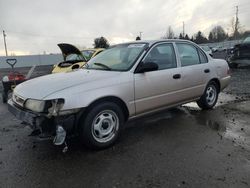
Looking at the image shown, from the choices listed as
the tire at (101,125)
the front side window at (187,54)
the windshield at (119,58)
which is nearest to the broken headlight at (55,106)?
the tire at (101,125)

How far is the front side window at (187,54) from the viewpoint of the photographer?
5449mm

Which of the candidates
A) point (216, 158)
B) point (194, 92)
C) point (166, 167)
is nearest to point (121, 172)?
point (166, 167)

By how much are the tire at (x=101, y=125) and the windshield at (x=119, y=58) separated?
0.83 meters

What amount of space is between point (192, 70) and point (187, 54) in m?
0.38

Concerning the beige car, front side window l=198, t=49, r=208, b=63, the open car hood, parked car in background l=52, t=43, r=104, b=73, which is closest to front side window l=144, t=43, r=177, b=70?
the beige car

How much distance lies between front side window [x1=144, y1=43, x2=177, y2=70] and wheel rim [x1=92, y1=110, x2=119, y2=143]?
49.1 inches

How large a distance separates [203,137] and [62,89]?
252 centimetres

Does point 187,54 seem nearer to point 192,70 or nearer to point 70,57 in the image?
point 192,70

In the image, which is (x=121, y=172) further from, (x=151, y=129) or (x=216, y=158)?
(x=151, y=129)

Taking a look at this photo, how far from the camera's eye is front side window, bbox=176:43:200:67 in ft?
17.9

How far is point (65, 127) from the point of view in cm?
367

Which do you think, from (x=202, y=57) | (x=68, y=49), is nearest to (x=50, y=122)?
(x=202, y=57)

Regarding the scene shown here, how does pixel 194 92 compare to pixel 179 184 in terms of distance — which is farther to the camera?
pixel 194 92

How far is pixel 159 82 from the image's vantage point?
480 cm
